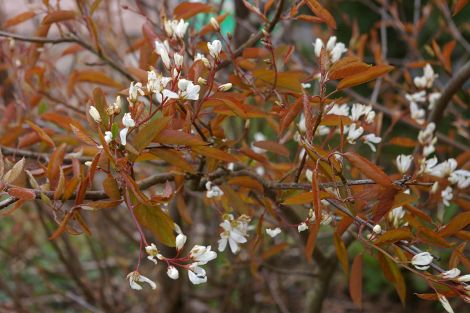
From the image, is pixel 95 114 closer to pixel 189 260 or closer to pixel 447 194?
pixel 189 260

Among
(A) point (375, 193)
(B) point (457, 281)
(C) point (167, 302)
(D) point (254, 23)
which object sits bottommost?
(C) point (167, 302)

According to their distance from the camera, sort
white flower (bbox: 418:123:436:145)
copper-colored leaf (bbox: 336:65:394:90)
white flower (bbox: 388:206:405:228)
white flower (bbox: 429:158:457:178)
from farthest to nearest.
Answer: white flower (bbox: 418:123:436:145)
white flower (bbox: 429:158:457:178)
white flower (bbox: 388:206:405:228)
copper-colored leaf (bbox: 336:65:394:90)

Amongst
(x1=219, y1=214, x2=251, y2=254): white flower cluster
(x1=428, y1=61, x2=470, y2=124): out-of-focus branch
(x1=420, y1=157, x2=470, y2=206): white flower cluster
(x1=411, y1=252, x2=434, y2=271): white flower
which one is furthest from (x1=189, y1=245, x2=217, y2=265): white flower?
(x1=428, y1=61, x2=470, y2=124): out-of-focus branch

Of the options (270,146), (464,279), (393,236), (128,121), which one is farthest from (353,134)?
(128,121)

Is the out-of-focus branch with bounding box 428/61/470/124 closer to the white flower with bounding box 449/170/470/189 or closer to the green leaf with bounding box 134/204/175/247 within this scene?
the white flower with bounding box 449/170/470/189

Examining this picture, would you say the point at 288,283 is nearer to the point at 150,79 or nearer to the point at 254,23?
the point at 254,23

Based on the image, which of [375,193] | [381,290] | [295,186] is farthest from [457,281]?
[381,290]

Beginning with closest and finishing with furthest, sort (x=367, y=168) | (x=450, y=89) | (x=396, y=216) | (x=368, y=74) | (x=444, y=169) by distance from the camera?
(x=367, y=168) < (x=368, y=74) < (x=396, y=216) < (x=444, y=169) < (x=450, y=89)
